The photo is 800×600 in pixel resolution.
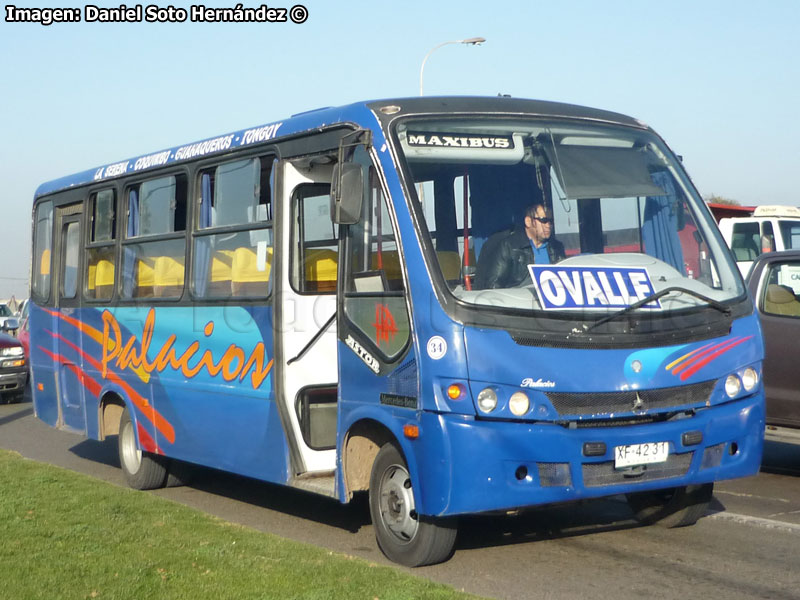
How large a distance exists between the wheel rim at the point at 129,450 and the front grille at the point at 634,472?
583 cm

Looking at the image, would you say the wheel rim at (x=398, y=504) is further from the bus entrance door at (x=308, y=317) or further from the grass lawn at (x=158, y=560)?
the bus entrance door at (x=308, y=317)

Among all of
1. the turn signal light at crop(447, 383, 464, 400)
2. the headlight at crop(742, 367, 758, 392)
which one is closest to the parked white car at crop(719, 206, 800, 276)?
the headlight at crop(742, 367, 758, 392)

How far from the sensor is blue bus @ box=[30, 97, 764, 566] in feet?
22.0

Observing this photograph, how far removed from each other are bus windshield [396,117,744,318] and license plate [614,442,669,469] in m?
0.80

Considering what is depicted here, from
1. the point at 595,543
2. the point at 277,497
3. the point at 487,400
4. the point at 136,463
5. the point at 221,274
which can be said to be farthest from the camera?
the point at 136,463

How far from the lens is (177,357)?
1016 cm

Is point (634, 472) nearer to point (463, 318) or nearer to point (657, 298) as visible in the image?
point (657, 298)

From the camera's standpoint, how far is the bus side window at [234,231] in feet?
29.1

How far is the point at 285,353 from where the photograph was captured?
855 cm

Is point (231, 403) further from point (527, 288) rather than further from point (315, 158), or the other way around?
point (527, 288)

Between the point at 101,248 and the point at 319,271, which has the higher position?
the point at 101,248

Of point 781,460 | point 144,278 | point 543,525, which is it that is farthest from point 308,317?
point 781,460

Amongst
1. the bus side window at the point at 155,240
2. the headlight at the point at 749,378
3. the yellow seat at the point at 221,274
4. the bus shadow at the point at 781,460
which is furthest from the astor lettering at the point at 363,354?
the bus shadow at the point at 781,460

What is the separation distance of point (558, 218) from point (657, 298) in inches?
34.2
